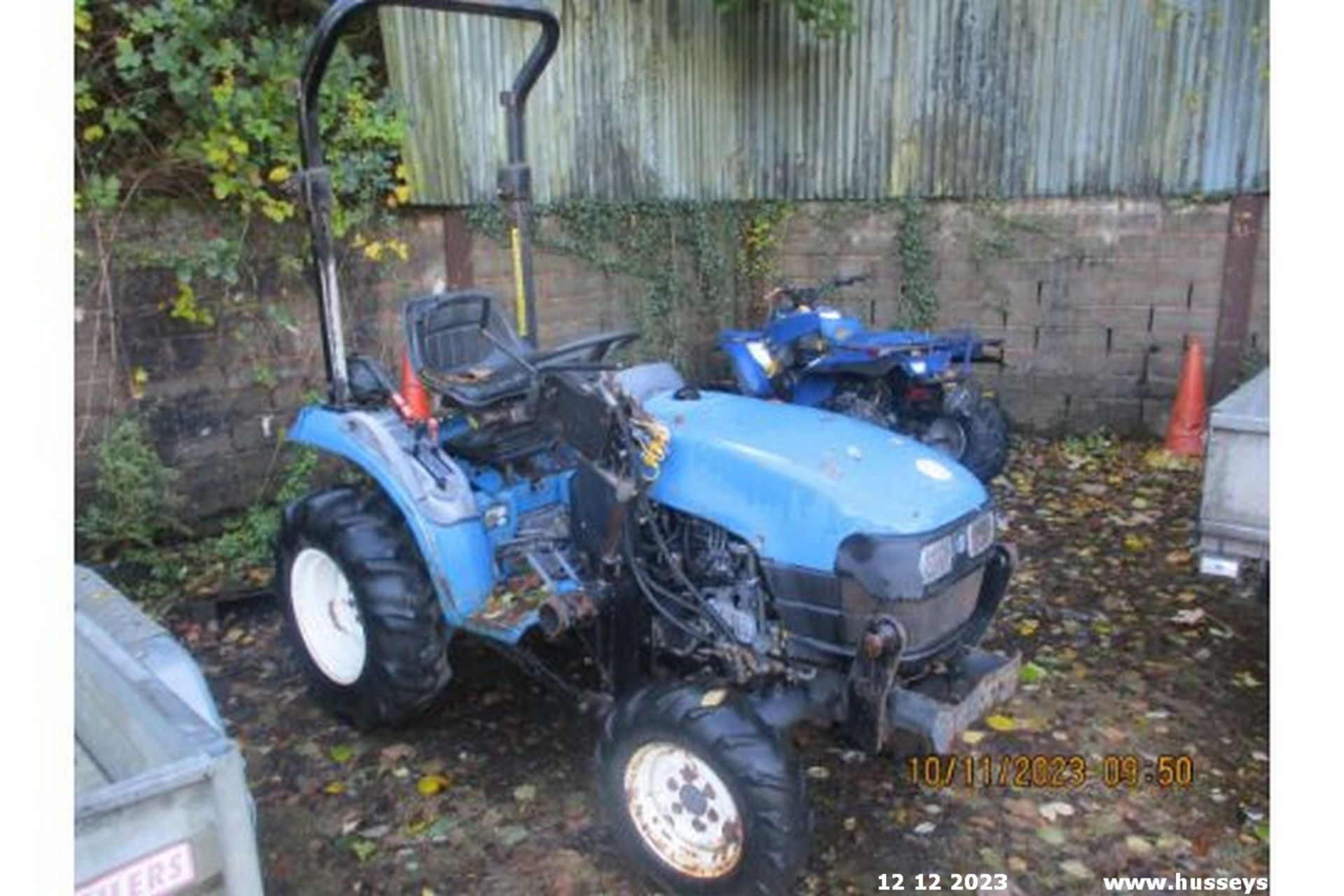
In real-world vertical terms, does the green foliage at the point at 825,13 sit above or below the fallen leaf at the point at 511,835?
above

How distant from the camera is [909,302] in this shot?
6.89 metres

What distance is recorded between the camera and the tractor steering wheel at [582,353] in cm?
279

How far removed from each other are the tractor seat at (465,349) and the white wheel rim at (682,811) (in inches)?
46.2

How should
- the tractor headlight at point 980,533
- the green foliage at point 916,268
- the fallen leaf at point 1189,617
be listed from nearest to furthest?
the tractor headlight at point 980,533 < the fallen leaf at point 1189,617 < the green foliage at point 916,268

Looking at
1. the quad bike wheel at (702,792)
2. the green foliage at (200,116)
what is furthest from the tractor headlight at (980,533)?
the green foliage at (200,116)

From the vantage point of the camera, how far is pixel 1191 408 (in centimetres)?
607

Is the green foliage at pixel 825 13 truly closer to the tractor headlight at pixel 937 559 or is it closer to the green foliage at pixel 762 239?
the green foliage at pixel 762 239

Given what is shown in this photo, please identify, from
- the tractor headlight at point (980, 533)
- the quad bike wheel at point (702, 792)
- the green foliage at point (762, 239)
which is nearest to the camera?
the quad bike wheel at point (702, 792)

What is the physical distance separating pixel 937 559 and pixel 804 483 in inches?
14.5

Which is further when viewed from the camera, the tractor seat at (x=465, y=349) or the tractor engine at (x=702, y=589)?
the tractor seat at (x=465, y=349)

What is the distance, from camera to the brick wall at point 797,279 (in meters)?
4.32

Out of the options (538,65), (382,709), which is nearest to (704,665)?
(382,709)

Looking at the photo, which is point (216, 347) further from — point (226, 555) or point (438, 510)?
point (438, 510)
